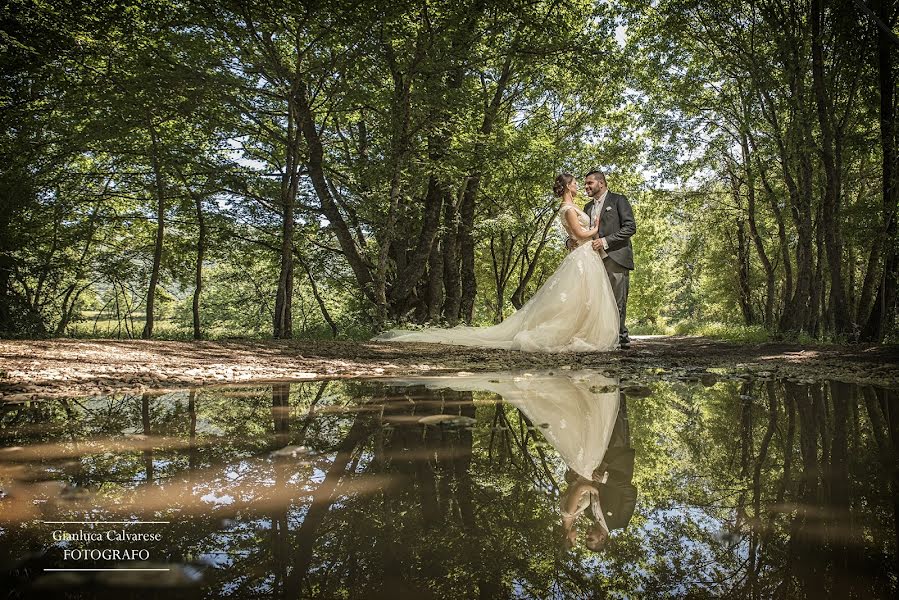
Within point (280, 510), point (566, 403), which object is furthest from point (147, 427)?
point (566, 403)

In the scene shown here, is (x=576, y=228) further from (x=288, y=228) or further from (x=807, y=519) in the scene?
(x=807, y=519)

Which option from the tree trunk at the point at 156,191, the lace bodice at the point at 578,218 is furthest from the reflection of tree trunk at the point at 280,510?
the tree trunk at the point at 156,191

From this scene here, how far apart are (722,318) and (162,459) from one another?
43918 millimetres

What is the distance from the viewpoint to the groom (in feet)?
28.6

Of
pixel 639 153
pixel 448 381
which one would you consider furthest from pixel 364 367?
pixel 639 153

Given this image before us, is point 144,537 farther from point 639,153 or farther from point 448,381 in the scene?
point 639,153

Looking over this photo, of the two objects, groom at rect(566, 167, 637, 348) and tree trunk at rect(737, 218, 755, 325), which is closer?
groom at rect(566, 167, 637, 348)

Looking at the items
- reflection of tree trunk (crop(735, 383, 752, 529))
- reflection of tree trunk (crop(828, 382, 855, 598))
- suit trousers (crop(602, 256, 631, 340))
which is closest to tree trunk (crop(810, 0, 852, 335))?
suit trousers (crop(602, 256, 631, 340))

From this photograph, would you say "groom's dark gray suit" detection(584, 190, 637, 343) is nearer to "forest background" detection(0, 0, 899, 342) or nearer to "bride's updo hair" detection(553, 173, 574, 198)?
"bride's updo hair" detection(553, 173, 574, 198)

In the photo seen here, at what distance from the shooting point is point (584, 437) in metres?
2.65

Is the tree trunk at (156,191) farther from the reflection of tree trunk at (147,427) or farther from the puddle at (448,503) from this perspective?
the puddle at (448,503)

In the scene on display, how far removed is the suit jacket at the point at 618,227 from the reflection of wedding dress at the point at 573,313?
32cm

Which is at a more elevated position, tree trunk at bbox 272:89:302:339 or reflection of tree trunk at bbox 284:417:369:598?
tree trunk at bbox 272:89:302:339

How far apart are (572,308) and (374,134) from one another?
9.81 metres
